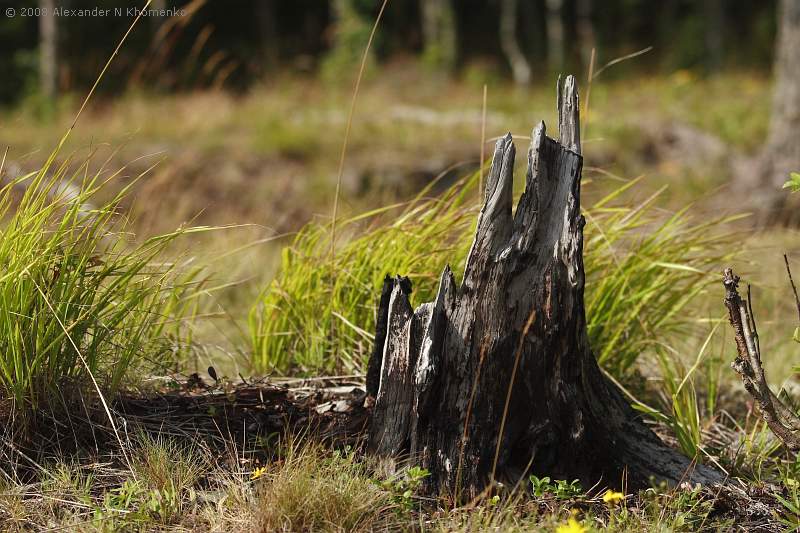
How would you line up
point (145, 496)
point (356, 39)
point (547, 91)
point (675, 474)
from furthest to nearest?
point (547, 91)
point (356, 39)
point (675, 474)
point (145, 496)

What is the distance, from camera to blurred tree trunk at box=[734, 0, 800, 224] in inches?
283

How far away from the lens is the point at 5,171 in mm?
2459

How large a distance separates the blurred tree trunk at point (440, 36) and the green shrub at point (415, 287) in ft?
46.6

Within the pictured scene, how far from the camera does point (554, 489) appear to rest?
2084 mm

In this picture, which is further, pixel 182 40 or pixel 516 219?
pixel 182 40

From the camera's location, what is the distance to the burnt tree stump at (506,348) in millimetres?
2109

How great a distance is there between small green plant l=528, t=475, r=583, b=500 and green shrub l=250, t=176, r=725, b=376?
76 cm

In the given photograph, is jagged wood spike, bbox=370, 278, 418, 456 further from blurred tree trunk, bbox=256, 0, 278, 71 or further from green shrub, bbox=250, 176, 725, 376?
blurred tree trunk, bbox=256, 0, 278, 71

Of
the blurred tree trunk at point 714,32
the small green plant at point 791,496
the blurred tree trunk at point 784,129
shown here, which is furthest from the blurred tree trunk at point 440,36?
the small green plant at point 791,496

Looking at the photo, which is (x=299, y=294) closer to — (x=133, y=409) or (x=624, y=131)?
(x=133, y=409)

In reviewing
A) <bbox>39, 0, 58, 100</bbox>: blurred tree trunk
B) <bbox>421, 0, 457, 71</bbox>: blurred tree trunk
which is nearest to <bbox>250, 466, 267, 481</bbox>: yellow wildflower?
<bbox>39, 0, 58, 100</bbox>: blurred tree trunk

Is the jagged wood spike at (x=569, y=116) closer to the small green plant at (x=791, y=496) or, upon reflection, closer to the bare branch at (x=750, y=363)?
the bare branch at (x=750, y=363)

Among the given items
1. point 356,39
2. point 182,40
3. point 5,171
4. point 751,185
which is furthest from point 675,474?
point 182,40

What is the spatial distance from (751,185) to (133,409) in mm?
6878
